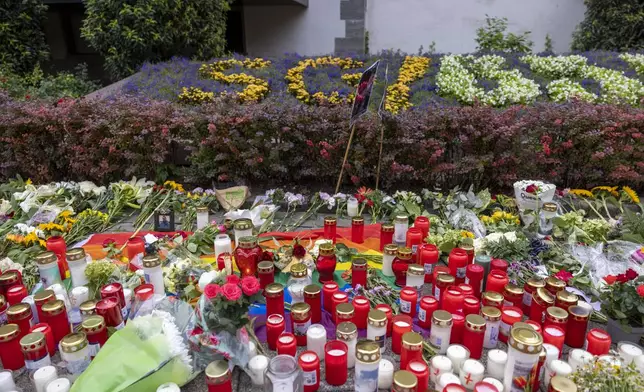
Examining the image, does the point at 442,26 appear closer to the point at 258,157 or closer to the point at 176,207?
the point at 258,157

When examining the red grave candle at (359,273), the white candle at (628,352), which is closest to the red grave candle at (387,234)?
the red grave candle at (359,273)

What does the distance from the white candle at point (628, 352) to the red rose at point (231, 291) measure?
185 centimetres

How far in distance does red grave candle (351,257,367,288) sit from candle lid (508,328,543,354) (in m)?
1.06

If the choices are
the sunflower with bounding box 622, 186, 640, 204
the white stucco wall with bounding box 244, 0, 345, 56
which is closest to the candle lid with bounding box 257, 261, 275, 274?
the sunflower with bounding box 622, 186, 640, 204

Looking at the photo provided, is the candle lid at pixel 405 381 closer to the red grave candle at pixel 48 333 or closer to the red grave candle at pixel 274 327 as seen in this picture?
the red grave candle at pixel 274 327

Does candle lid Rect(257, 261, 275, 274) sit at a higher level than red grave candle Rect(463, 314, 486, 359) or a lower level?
higher

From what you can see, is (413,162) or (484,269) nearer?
(484,269)

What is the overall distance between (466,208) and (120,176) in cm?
381

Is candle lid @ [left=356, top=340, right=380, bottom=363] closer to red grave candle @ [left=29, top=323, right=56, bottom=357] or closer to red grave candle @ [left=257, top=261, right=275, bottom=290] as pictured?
red grave candle @ [left=257, top=261, right=275, bottom=290]

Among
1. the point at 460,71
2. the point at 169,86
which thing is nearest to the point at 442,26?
the point at 460,71

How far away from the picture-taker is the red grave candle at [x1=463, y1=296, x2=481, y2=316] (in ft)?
7.71

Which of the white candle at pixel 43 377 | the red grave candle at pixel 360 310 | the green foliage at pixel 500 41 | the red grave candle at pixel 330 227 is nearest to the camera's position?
the white candle at pixel 43 377

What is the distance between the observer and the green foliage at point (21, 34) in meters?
8.70

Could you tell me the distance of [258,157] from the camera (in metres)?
4.61
